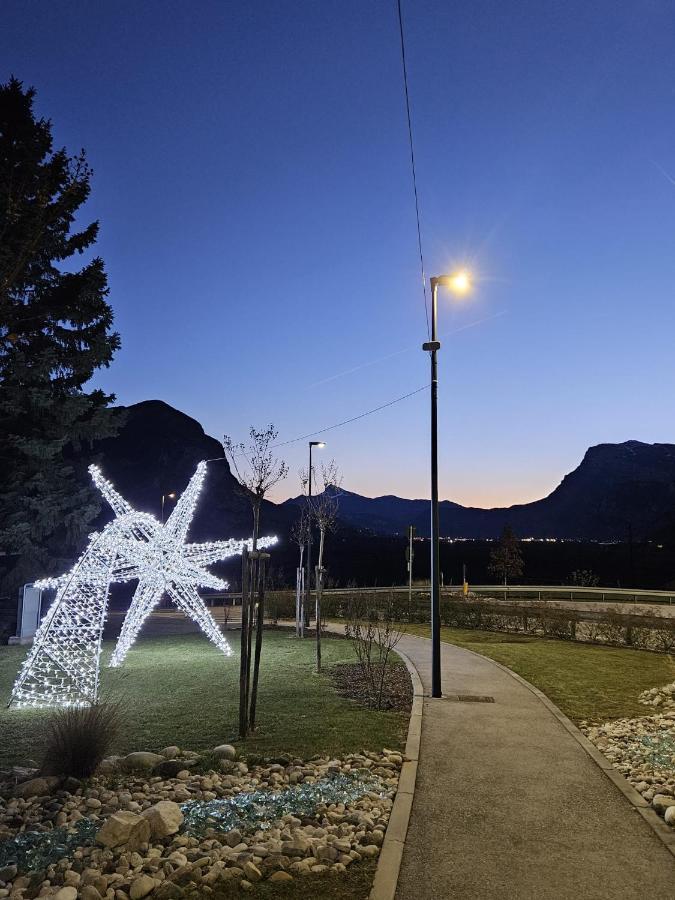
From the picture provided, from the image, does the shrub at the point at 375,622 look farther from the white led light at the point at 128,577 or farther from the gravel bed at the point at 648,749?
the gravel bed at the point at 648,749

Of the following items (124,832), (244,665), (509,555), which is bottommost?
(124,832)

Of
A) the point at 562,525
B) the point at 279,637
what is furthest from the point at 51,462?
the point at 562,525

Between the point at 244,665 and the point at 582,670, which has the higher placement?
the point at 244,665

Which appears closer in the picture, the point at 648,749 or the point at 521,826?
the point at 521,826

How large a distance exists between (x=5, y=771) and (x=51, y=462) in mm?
18061

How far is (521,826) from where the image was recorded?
203 inches

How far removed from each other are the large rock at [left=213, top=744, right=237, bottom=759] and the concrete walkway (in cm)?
205

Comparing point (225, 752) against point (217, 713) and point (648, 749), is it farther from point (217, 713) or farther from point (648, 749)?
point (648, 749)

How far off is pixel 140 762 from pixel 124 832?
2091 millimetres

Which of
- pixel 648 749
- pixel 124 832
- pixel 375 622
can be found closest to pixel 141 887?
pixel 124 832

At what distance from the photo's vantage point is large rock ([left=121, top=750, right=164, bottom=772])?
6.70 meters

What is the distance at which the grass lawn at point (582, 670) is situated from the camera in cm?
1030

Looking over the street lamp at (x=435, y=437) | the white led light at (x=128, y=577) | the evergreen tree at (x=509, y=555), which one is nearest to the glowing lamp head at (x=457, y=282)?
the street lamp at (x=435, y=437)

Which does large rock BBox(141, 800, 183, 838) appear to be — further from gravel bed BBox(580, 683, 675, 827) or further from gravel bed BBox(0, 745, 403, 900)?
gravel bed BBox(580, 683, 675, 827)
